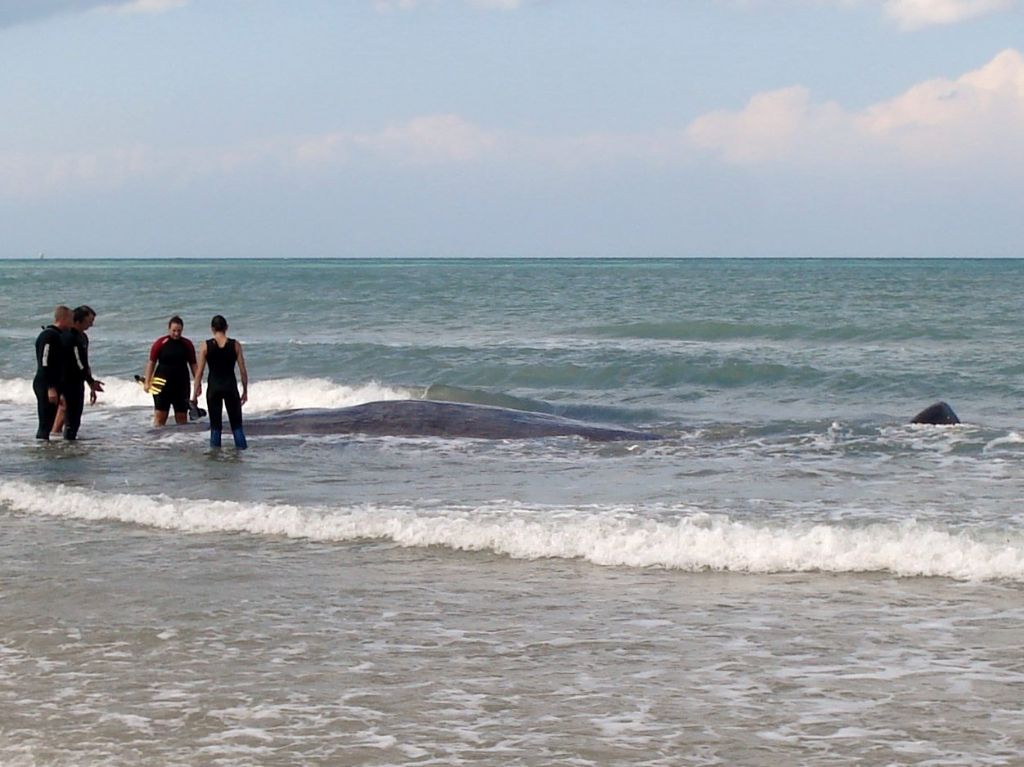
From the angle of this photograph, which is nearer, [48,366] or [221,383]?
[221,383]

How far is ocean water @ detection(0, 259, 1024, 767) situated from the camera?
5605mm

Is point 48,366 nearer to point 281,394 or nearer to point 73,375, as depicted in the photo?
point 73,375

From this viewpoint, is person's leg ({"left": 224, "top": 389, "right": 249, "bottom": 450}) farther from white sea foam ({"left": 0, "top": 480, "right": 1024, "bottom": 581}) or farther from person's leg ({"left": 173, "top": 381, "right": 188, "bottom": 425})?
white sea foam ({"left": 0, "top": 480, "right": 1024, "bottom": 581})

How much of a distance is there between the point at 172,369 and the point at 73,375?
1.22 meters

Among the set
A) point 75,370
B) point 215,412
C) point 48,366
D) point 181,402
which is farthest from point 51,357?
point 215,412

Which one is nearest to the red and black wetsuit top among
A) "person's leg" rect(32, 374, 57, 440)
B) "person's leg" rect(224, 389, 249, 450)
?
"person's leg" rect(32, 374, 57, 440)

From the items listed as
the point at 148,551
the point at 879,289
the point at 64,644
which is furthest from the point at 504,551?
the point at 879,289

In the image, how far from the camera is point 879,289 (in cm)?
5647

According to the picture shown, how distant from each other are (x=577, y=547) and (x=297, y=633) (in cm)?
259

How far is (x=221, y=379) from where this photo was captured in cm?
1398

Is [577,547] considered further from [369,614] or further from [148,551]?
[148,551]

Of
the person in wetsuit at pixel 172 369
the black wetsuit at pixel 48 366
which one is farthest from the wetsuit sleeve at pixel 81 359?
the person in wetsuit at pixel 172 369

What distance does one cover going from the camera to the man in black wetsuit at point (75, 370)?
1498 cm

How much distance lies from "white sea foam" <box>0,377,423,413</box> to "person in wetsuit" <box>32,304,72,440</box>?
5.59 m
